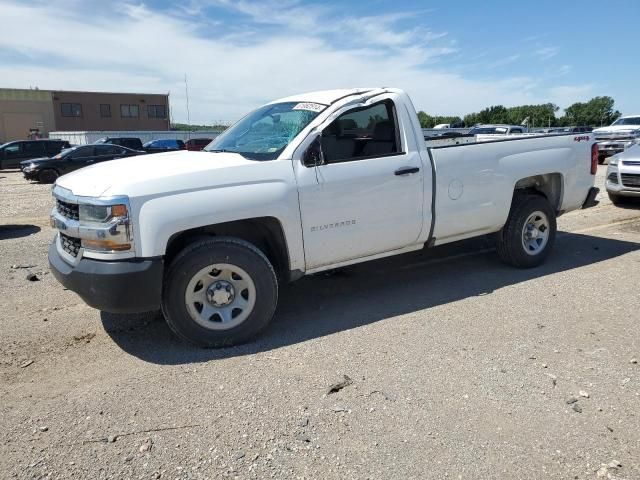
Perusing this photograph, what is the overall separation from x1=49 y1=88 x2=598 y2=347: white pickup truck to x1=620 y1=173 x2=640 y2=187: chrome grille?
17.1ft

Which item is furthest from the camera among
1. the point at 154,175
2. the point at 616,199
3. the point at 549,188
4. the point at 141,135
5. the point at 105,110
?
the point at 105,110

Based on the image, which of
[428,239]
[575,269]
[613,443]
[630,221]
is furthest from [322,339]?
[630,221]

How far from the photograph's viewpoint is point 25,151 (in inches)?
989

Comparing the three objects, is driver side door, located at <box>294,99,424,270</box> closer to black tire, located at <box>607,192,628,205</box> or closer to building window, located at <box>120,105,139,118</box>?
black tire, located at <box>607,192,628,205</box>

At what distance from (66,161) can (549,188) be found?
60.1ft

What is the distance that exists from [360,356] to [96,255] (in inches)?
80.3

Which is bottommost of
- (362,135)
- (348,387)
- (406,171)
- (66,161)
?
(348,387)

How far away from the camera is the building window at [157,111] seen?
222 feet

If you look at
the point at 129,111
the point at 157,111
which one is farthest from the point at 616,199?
the point at 129,111

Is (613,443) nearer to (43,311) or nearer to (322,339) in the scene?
(322,339)

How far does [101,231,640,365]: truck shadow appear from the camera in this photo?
414 centimetres

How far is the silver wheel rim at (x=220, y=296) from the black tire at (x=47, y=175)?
17634mm

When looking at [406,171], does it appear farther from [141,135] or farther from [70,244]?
[141,135]

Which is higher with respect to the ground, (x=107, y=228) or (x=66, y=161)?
(x=66, y=161)
